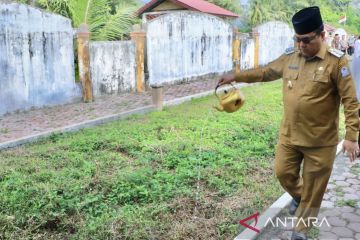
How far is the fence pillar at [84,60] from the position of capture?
35.1ft

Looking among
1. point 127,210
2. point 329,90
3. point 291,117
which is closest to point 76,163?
point 127,210

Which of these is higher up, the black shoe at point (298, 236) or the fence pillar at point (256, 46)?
the fence pillar at point (256, 46)

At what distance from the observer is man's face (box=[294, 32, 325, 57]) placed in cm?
341

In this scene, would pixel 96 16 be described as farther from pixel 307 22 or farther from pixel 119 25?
pixel 307 22

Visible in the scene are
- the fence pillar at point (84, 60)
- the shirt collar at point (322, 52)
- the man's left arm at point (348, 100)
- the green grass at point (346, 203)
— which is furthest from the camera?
the fence pillar at point (84, 60)

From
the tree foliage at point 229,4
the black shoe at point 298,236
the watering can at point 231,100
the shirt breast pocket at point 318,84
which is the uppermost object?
the tree foliage at point 229,4

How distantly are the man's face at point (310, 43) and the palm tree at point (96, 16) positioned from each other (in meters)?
9.99

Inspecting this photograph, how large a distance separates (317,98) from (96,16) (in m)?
10.5

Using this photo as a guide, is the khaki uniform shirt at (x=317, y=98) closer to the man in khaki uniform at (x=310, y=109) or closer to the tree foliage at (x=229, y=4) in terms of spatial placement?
the man in khaki uniform at (x=310, y=109)

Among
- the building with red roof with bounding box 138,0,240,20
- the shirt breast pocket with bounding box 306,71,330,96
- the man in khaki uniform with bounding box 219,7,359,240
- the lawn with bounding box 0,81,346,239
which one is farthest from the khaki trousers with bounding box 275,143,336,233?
the building with red roof with bounding box 138,0,240,20

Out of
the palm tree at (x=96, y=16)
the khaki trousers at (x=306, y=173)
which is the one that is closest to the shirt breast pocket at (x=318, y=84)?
the khaki trousers at (x=306, y=173)

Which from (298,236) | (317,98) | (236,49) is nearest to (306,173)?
(298,236)

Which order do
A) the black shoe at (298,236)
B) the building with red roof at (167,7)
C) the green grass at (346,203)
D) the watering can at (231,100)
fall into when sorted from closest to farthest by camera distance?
1. the black shoe at (298,236)
2. the watering can at (231,100)
3. the green grass at (346,203)
4. the building with red roof at (167,7)

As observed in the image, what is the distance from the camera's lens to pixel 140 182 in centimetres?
498
